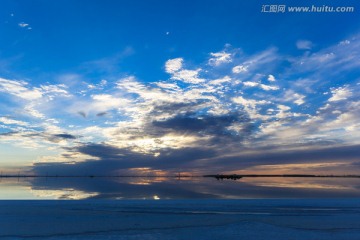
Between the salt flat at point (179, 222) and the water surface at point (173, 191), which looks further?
the water surface at point (173, 191)

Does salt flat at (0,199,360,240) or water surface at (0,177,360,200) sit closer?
salt flat at (0,199,360,240)

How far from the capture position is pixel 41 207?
1039 inches

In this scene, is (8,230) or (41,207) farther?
(41,207)

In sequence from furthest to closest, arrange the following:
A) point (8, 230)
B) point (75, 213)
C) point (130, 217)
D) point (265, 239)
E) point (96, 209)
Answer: point (96, 209) → point (75, 213) → point (130, 217) → point (8, 230) → point (265, 239)

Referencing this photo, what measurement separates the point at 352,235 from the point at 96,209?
18069 mm

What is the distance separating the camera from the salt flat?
54.1 feet

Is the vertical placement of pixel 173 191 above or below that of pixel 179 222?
above

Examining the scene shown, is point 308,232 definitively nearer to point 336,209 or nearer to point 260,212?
point 260,212

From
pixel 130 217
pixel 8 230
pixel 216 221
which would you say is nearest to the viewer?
pixel 8 230

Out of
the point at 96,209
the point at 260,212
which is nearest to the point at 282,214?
the point at 260,212

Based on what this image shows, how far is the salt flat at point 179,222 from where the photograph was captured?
54.1 feet

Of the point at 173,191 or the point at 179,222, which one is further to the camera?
the point at 173,191

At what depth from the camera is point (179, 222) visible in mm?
20094

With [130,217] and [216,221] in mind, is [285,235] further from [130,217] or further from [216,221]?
[130,217]
